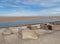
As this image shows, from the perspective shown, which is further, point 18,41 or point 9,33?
point 9,33

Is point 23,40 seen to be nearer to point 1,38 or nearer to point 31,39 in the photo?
point 31,39

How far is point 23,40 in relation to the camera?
1638 mm

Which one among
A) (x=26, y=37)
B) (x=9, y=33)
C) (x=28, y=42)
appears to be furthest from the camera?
(x=9, y=33)

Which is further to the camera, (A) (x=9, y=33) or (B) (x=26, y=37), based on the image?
(A) (x=9, y=33)

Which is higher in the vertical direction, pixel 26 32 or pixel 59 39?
pixel 26 32

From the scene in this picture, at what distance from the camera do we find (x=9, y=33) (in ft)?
6.01

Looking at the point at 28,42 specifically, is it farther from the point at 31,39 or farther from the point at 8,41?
the point at 8,41

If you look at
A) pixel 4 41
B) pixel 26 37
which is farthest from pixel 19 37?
pixel 4 41

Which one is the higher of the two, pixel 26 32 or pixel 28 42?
pixel 26 32

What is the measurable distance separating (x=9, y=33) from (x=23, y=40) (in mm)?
291

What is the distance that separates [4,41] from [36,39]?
0.40 metres

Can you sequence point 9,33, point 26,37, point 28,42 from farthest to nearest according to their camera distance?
point 9,33 < point 26,37 < point 28,42

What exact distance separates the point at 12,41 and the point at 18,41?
73 mm

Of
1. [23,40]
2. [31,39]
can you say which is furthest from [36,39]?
[23,40]
